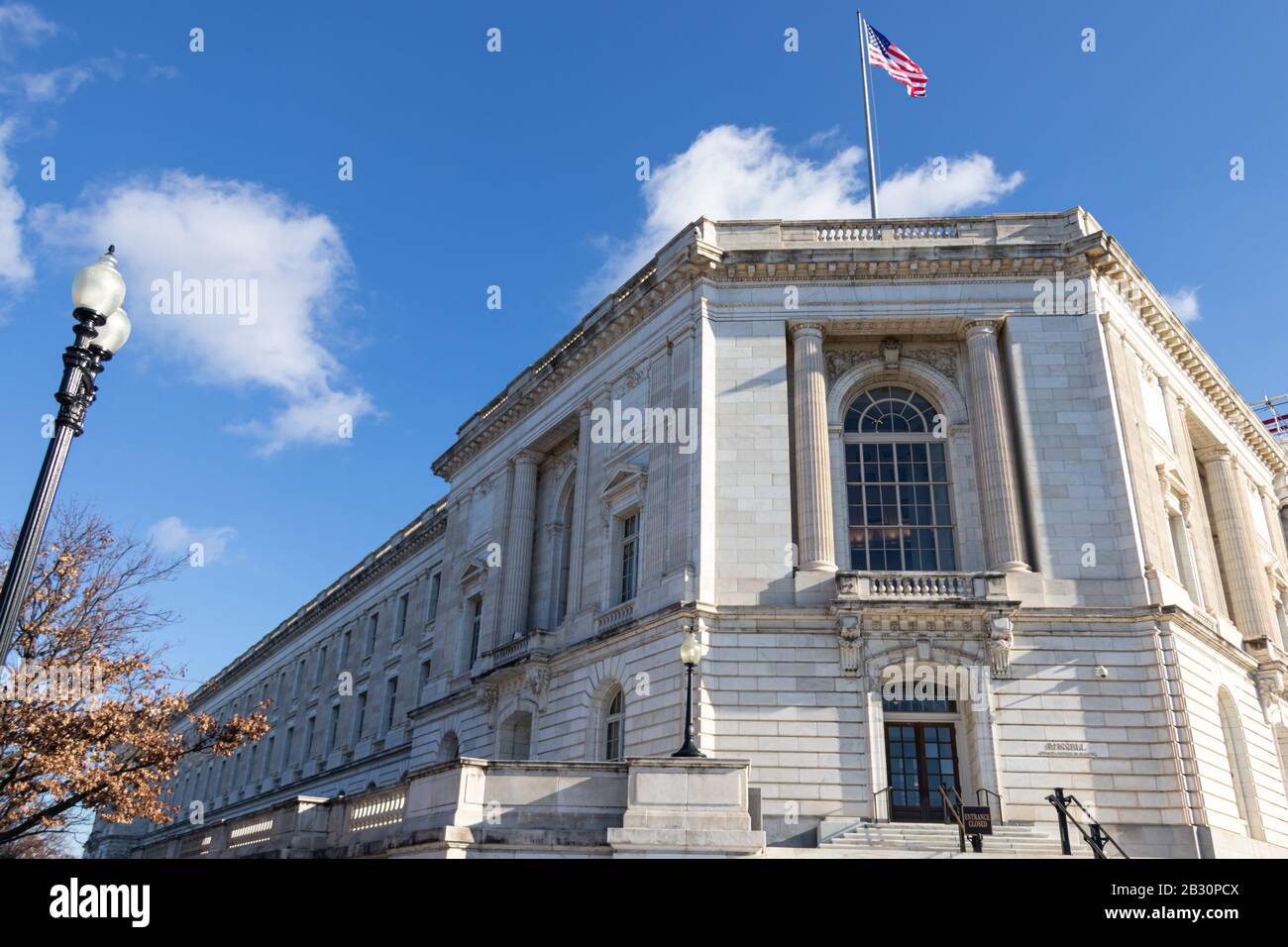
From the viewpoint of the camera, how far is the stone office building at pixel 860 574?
23.3 metres

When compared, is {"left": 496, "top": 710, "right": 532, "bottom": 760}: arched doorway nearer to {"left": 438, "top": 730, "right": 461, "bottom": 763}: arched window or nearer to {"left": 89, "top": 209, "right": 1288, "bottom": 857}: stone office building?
{"left": 89, "top": 209, "right": 1288, "bottom": 857}: stone office building

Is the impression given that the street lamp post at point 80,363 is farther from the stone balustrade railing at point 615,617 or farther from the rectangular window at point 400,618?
the rectangular window at point 400,618

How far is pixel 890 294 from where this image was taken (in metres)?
29.8

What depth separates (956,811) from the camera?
2175cm

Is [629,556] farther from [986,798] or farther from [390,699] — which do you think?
[390,699]

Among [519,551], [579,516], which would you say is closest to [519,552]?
[519,551]

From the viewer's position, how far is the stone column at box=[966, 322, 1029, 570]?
26.4 metres

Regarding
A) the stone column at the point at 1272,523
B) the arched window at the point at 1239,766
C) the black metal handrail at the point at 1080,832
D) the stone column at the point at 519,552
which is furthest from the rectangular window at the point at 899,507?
the stone column at the point at 1272,523

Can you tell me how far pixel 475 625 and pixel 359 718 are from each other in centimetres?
1945

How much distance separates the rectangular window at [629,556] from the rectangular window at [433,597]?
70.4 ft
